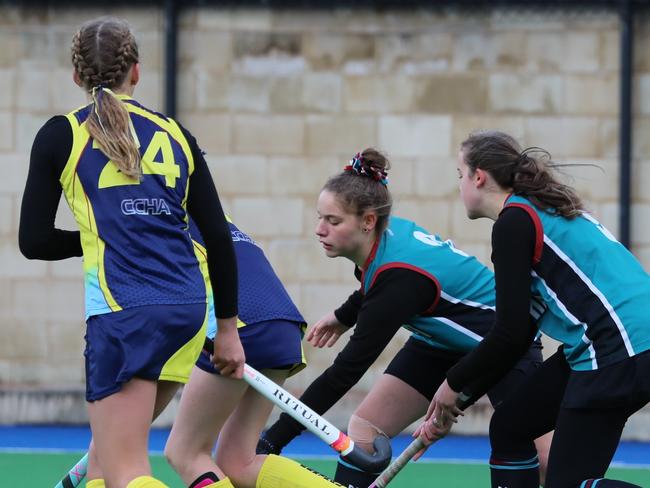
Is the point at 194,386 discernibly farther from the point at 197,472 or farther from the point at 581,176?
the point at 581,176

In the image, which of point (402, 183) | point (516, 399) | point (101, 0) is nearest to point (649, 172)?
point (402, 183)

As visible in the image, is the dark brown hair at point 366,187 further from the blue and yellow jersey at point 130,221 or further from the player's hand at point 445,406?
the blue and yellow jersey at point 130,221

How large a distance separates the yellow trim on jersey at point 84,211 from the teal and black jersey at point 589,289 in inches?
49.0

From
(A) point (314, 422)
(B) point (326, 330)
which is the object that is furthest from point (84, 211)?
(B) point (326, 330)

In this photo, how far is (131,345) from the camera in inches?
140

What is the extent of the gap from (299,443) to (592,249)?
14.1ft

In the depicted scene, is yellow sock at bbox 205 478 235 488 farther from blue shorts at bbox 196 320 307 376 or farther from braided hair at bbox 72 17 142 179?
braided hair at bbox 72 17 142 179

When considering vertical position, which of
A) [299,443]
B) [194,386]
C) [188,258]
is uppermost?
[188,258]

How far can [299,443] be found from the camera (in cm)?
803

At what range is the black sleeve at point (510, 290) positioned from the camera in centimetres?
396

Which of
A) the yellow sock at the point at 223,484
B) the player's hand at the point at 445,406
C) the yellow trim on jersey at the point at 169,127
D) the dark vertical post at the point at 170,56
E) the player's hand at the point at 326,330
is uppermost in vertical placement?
the dark vertical post at the point at 170,56

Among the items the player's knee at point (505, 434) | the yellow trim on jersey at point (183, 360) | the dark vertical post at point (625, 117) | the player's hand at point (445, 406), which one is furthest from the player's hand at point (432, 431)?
the dark vertical post at point (625, 117)

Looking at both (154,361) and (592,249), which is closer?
(154,361)

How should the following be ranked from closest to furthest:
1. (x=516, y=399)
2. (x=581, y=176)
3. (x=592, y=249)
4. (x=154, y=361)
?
(x=154, y=361)
(x=592, y=249)
(x=516, y=399)
(x=581, y=176)
